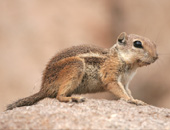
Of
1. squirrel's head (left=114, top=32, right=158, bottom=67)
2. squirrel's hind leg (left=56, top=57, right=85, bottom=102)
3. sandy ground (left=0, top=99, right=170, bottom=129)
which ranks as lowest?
sandy ground (left=0, top=99, right=170, bottom=129)

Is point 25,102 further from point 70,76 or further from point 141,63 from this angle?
point 141,63

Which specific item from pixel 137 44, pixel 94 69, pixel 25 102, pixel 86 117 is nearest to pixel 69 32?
pixel 137 44

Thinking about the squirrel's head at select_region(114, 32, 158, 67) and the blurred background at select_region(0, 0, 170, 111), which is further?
the blurred background at select_region(0, 0, 170, 111)

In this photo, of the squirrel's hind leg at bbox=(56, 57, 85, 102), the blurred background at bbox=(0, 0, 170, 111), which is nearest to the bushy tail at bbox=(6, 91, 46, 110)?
the squirrel's hind leg at bbox=(56, 57, 85, 102)

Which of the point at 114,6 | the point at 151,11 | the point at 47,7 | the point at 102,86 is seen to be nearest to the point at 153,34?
the point at 151,11

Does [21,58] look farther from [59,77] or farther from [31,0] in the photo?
[59,77]

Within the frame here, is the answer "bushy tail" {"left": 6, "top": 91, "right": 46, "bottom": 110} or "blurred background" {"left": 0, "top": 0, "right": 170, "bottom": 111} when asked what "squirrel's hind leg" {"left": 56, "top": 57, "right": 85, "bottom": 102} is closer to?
"bushy tail" {"left": 6, "top": 91, "right": 46, "bottom": 110}

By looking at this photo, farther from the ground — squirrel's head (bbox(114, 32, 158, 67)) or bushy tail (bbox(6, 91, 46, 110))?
squirrel's head (bbox(114, 32, 158, 67))
